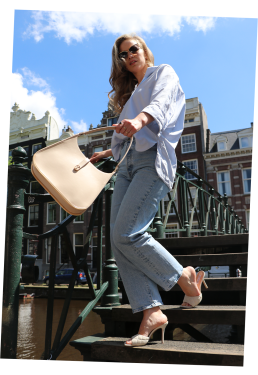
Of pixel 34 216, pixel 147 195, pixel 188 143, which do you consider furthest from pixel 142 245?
pixel 34 216

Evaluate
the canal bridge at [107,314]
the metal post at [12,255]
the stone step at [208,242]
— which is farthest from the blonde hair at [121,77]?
the stone step at [208,242]

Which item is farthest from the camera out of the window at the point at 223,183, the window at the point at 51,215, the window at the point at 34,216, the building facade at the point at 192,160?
the window at the point at 34,216

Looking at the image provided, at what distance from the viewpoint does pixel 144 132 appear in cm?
146

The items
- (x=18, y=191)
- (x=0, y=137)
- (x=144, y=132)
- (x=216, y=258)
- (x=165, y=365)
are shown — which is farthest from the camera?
(x=216, y=258)

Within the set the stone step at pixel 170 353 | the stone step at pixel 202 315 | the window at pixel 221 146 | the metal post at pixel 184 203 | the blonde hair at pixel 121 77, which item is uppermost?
the window at pixel 221 146

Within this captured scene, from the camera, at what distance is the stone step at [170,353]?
1276mm

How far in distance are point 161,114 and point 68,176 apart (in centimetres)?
52

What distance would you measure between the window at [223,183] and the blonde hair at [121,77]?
730 inches

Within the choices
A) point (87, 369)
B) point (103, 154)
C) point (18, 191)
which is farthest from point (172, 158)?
point (87, 369)

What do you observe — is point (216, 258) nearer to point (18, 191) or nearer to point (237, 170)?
point (18, 191)

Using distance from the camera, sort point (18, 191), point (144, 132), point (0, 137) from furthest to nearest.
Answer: point (0, 137), point (18, 191), point (144, 132)

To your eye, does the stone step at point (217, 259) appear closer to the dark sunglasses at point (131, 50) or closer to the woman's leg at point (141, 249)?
the woman's leg at point (141, 249)

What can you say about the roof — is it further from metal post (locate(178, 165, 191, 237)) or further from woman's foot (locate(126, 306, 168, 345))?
woman's foot (locate(126, 306, 168, 345))

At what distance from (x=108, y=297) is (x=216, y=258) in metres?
0.79
